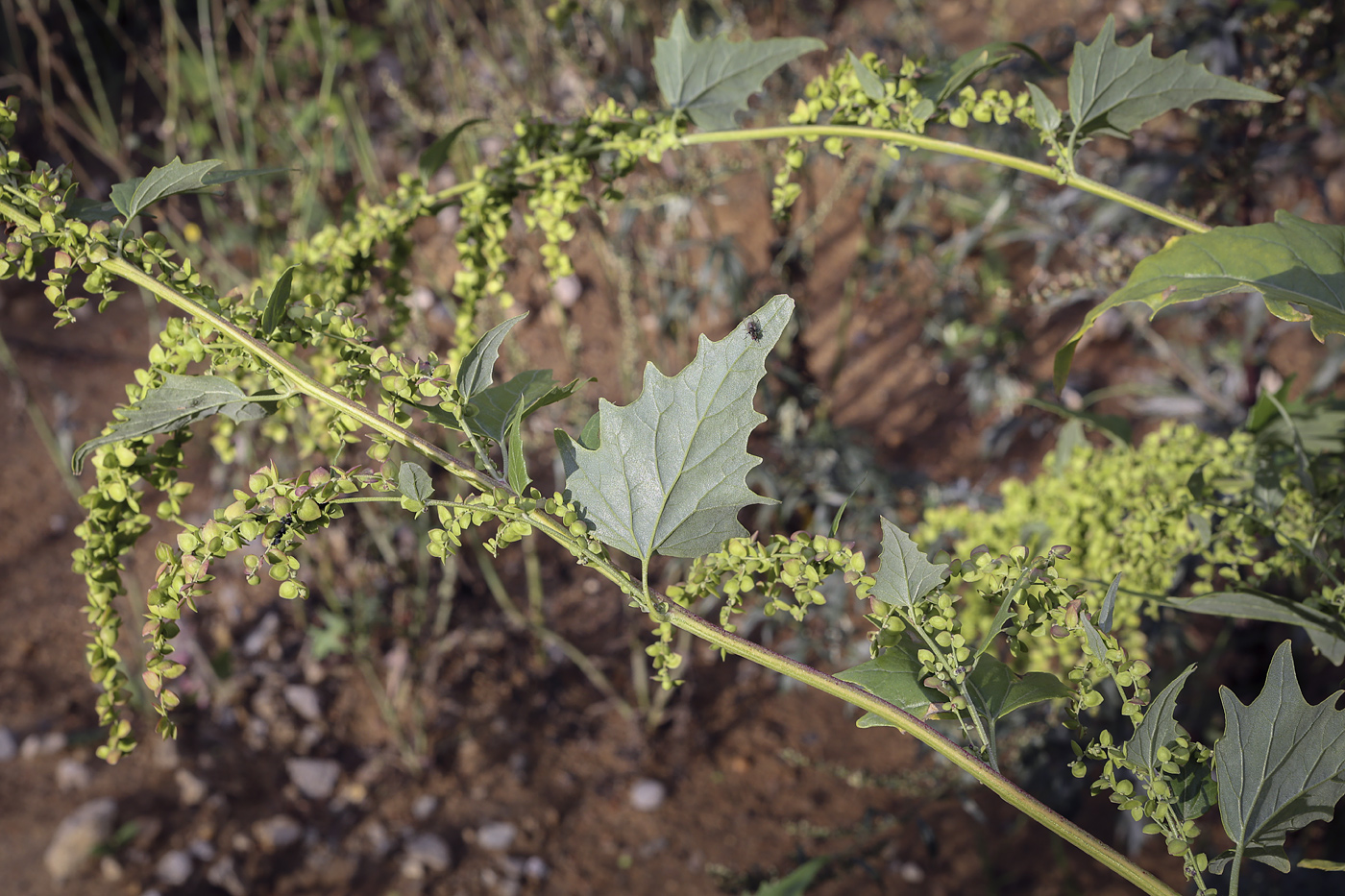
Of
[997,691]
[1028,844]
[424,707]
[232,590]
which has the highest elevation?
[997,691]

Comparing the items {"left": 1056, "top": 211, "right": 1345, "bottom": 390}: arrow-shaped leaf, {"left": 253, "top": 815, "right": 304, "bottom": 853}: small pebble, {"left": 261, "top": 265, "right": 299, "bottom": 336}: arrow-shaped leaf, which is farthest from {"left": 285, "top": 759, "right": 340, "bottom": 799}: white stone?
{"left": 1056, "top": 211, "right": 1345, "bottom": 390}: arrow-shaped leaf

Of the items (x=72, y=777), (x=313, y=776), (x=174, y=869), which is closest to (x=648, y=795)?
(x=313, y=776)

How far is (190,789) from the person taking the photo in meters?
1.62

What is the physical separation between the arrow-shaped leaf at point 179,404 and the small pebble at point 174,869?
4.35 feet

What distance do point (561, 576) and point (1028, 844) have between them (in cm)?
112

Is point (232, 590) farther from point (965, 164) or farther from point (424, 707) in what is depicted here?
point (965, 164)

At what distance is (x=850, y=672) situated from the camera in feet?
1.47

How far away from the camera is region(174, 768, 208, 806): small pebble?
1618 mm

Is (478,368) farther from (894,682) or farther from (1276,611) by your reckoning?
(1276,611)

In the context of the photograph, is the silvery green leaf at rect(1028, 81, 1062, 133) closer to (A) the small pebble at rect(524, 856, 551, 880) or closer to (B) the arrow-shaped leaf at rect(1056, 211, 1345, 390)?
(B) the arrow-shaped leaf at rect(1056, 211, 1345, 390)

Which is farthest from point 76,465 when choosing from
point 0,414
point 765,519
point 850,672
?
point 0,414

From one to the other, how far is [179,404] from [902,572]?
424 millimetres

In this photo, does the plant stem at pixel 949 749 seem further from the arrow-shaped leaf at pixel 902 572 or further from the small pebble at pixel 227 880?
the small pebble at pixel 227 880

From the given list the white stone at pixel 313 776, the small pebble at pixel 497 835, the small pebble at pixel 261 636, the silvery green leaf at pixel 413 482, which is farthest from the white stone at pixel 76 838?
the silvery green leaf at pixel 413 482
